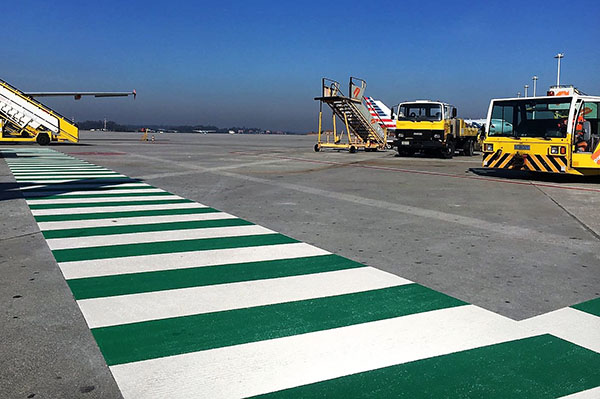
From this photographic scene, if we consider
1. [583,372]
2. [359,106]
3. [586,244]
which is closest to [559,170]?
[586,244]

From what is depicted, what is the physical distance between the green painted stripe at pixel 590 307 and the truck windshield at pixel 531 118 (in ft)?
37.2

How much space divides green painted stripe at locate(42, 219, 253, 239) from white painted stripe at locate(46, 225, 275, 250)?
0.62 ft

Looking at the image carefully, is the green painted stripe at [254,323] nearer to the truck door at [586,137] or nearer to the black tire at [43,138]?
the truck door at [586,137]

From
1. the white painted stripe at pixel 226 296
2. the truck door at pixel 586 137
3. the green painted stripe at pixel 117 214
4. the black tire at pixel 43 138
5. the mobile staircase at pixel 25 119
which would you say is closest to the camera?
the white painted stripe at pixel 226 296

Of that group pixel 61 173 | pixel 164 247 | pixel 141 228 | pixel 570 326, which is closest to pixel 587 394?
pixel 570 326

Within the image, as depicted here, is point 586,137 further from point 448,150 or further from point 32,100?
point 32,100

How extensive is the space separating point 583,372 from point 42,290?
432cm

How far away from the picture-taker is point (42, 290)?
458 cm

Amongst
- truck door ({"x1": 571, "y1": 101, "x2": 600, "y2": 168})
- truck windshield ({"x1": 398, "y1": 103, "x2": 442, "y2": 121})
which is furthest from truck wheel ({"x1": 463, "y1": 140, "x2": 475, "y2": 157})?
truck door ({"x1": 571, "y1": 101, "x2": 600, "y2": 168})

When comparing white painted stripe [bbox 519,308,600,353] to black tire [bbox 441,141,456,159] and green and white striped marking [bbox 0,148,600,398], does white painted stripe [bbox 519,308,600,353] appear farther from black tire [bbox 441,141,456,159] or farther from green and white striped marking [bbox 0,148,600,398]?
black tire [bbox 441,141,456,159]

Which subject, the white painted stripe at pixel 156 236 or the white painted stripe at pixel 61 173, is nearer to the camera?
the white painted stripe at pixel 156 236

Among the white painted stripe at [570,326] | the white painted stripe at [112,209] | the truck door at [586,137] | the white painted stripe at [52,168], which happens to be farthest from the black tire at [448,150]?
the white painted stripe at [570,326]

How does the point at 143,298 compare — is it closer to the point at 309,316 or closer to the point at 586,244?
the point at 309,316

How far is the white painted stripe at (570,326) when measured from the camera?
3.69 meters
